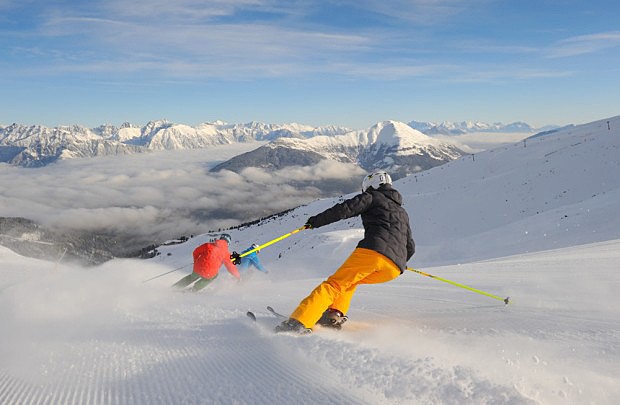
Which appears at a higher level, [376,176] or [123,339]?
[376,176]

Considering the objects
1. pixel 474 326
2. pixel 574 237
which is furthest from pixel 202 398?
pixel 574 237

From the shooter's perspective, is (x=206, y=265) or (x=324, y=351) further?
(x=206, y=265)

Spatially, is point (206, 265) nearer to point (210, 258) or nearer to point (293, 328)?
point (210, 258)

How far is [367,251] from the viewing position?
5.21 meters

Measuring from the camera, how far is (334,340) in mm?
4105

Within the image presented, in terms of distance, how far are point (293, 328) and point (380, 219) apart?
1818mm

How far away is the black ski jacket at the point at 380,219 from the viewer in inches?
207

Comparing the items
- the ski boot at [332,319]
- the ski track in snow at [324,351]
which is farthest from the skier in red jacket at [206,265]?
the ski boot at [332,319]

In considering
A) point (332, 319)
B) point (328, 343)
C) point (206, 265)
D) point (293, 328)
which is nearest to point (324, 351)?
point (328, 343)

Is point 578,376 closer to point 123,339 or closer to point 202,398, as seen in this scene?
point 202,398

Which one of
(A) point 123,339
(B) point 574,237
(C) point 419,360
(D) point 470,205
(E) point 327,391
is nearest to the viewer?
(E) point 327,391

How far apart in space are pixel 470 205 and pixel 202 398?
134 feet

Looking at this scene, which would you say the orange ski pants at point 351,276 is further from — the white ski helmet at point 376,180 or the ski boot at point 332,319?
the white ski helmet at point 376,180

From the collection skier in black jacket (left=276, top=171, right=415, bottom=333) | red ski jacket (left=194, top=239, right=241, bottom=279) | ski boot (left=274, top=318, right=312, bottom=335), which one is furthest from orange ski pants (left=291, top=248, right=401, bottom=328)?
red ski jacket (left=194, top=239, right=241, bottom=279)
